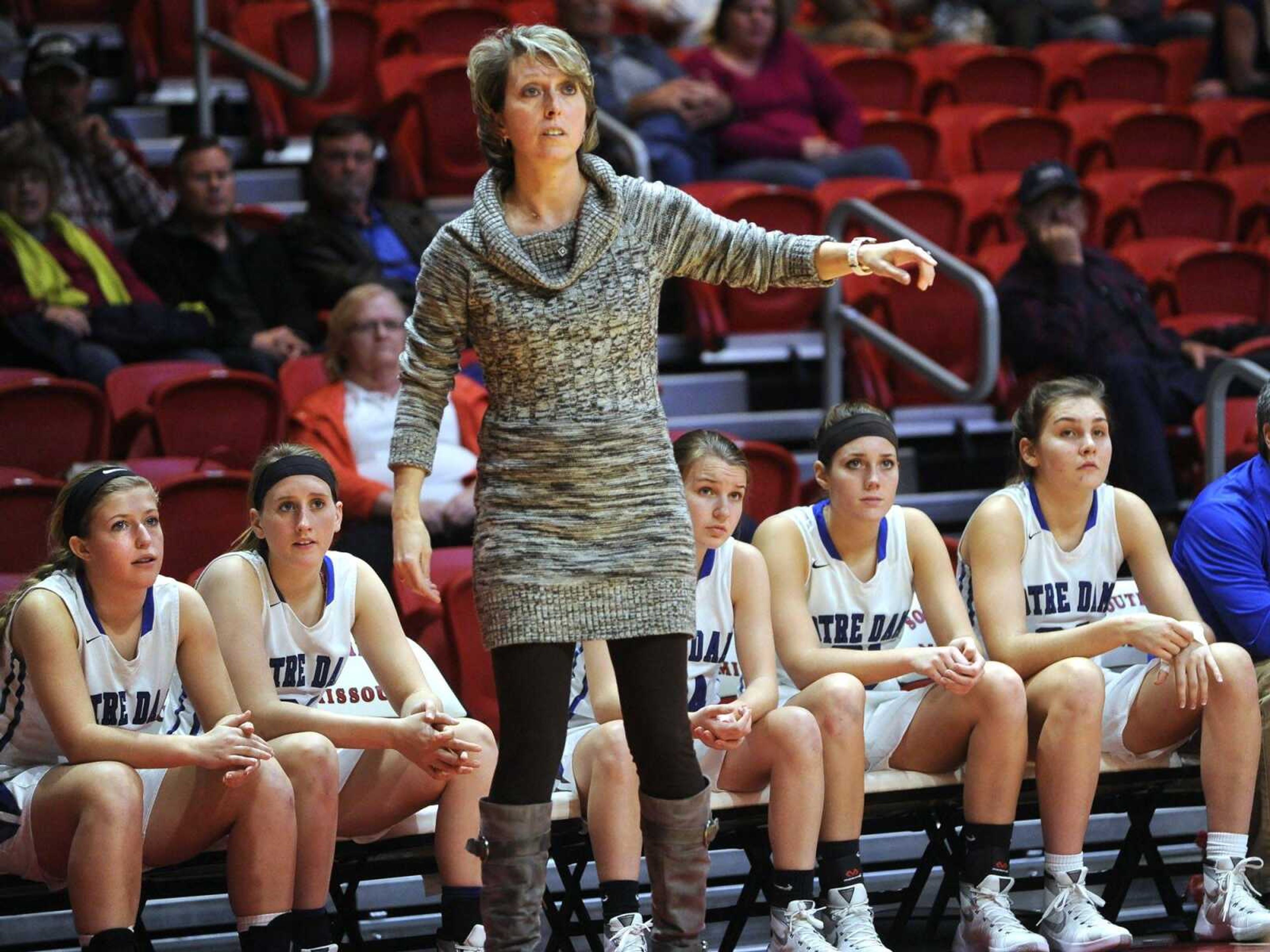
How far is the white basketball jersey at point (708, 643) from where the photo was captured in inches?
141

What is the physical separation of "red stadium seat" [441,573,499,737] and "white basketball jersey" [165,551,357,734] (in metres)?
0.47

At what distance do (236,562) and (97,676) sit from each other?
33 centimetres

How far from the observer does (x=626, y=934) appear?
307 centimetres

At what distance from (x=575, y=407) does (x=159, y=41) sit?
5188 millimetres

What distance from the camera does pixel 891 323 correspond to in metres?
5.90

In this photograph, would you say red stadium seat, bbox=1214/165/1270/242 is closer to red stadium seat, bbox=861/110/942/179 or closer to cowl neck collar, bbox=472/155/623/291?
red stadium seat, bbox=861/110/942/179

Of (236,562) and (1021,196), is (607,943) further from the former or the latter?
(1021,196)

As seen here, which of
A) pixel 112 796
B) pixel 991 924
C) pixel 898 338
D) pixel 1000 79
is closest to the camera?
pixel 112 796

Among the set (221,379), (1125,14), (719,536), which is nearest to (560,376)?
(719,536)

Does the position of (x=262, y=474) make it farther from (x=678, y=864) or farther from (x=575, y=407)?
(x=678, y=864)

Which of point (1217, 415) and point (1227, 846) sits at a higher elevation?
point (1217, 415)

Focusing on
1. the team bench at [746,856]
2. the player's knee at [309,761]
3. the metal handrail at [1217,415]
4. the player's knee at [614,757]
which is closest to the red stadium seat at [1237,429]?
the metal handrail at [1217,415]

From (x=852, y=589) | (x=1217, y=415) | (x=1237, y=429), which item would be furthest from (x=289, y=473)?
(x=1237, y=429)

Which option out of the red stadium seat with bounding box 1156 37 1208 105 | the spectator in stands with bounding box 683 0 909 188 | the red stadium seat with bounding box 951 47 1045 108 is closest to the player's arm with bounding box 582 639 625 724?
the spectator in stands with bounding box 683 0 909 188
